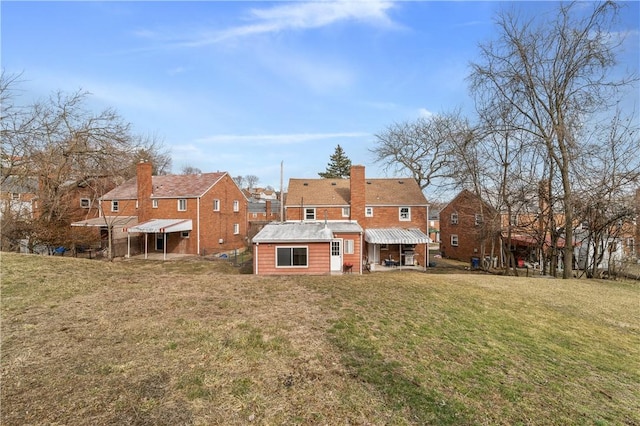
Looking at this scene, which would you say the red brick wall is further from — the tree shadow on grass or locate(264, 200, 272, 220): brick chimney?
the tree shadow on grass

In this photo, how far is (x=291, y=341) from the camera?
5.74 meters

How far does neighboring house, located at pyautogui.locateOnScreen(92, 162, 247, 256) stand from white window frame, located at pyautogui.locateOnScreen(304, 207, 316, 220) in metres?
8.98

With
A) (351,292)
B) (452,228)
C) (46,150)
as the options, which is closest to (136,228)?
(46,150)

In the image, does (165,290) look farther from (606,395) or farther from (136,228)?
(136,228)

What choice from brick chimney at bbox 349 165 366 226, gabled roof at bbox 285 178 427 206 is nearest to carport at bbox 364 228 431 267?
brick chimney at bbox 349 165 366 226

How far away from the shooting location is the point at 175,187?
27.2 m

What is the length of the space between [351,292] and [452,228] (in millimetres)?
27852

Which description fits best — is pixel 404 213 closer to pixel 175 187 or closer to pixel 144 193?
pixel 175 187

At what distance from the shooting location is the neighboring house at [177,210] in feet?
82.6

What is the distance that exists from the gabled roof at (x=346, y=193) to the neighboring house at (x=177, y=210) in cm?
703

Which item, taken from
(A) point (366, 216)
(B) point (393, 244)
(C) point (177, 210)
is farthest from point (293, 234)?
(C) point (177, 210)

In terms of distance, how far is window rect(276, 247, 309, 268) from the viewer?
16250 mm

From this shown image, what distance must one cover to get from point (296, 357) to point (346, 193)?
21429mm

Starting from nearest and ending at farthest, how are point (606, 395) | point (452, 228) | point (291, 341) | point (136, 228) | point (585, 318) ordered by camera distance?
point (606, 395) → point (291, 341) → point (585, 318) → point (136, 228) → point (452, 228)
